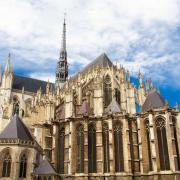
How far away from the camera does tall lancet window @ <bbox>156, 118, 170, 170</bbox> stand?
66.3ft

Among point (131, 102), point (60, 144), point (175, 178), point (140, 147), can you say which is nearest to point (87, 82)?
point (131, 102)

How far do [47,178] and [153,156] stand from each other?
9.33m

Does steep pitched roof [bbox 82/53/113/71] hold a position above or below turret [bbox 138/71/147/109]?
above

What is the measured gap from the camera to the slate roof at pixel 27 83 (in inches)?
1758

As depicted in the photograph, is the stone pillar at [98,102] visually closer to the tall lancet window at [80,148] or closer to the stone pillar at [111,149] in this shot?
the stone pillar at [111,149]

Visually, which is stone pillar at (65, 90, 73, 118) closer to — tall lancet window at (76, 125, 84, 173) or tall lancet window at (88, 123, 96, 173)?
tall lancet window at (76, 125, 84, 173)

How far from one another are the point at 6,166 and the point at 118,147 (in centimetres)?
980

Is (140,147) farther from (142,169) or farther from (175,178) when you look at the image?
(175,178)

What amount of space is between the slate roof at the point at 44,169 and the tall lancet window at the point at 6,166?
7.42 feet

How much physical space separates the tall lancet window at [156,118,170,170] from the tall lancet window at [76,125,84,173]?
6.86 metres

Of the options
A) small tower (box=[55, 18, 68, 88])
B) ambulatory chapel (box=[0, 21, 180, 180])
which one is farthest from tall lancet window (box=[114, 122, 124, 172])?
small tower (box=[55, 18, 68, 88])

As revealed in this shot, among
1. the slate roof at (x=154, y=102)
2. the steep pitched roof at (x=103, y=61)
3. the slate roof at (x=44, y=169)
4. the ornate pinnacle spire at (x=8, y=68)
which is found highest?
the ornate pinnacle spire at (x=8, y=68)

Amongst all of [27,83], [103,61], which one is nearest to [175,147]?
[103,61]

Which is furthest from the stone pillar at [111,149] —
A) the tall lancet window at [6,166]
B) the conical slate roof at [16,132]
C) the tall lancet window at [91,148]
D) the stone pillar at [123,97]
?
the tall lancet window at [6,166]
